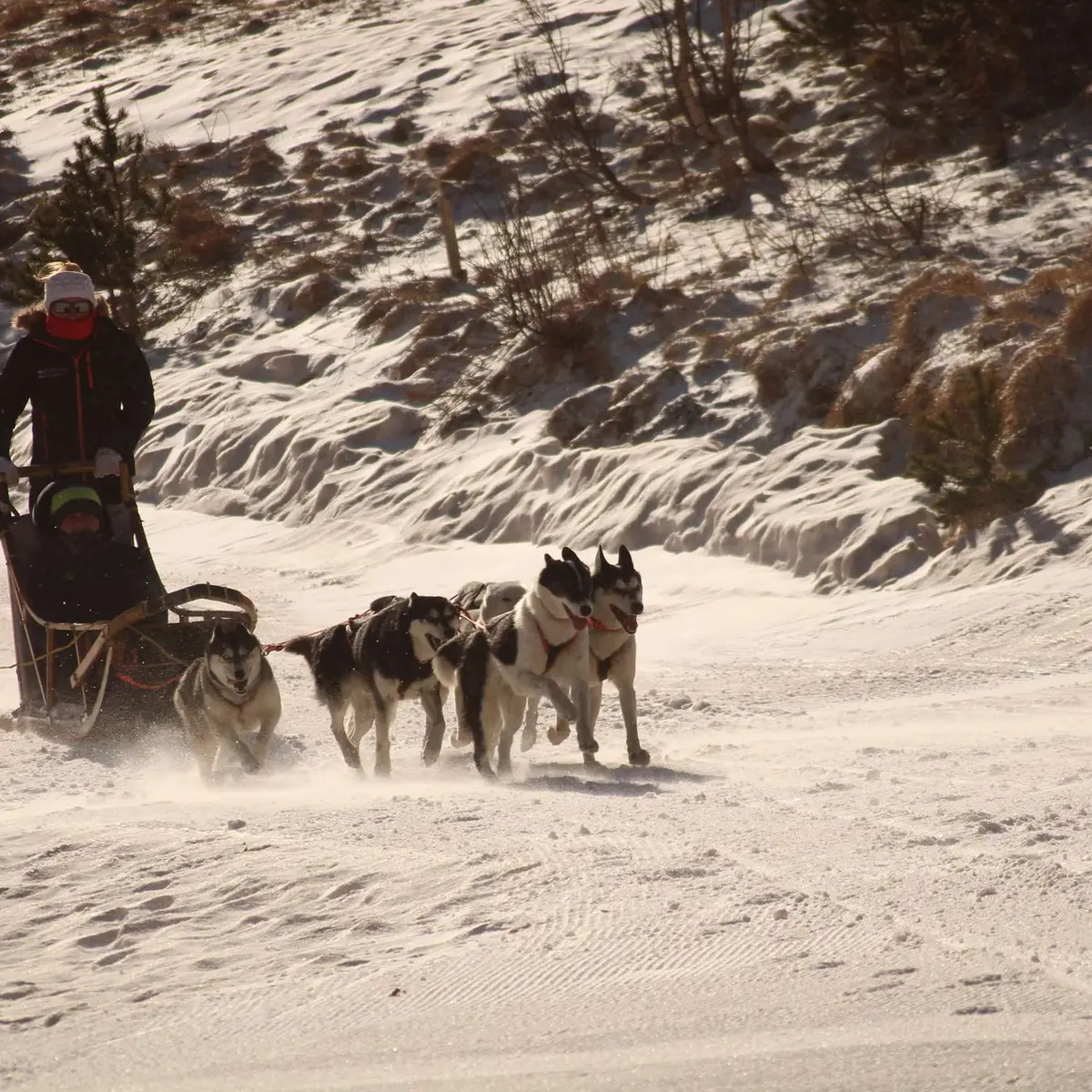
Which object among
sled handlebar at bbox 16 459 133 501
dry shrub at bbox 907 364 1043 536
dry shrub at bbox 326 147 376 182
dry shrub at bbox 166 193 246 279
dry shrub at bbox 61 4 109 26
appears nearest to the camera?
sled handlebar at bbox 16 459 133 501

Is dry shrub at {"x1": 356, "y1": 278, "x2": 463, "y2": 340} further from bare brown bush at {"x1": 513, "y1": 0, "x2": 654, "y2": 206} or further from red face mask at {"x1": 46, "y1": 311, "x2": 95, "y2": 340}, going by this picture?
red face mask at {"x1": 46, "y1": 311, "x2": 95, "y2": 340}

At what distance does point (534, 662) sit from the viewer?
641 cm

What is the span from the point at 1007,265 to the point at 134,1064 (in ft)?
43.8

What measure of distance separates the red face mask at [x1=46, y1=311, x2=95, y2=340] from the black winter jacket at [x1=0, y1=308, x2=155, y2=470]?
1.0 inches

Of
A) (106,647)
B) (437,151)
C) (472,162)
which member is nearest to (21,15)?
(437,151)

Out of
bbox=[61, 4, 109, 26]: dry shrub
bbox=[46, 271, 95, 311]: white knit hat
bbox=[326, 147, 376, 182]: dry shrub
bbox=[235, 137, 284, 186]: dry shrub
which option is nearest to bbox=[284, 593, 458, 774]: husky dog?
bbox=[46, 271, 95, 311]: white knit hat

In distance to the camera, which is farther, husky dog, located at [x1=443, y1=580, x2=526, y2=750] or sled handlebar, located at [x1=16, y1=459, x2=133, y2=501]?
sled handlebar, located at [x1=16, y1=459, x2=133, y2=501]

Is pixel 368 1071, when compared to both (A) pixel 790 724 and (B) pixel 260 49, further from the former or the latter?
(B) pixel 260 49

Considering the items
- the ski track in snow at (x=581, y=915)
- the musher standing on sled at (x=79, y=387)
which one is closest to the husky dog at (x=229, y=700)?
the ski track in snow at (x=581, y=915)

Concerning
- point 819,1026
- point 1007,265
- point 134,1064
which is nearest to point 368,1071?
point 134,1064

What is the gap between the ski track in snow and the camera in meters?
2.96

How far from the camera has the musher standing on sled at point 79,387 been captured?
7.43m

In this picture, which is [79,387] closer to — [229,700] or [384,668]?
[229,700]

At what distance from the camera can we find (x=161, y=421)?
19.1 metres
